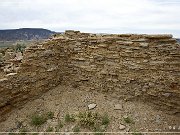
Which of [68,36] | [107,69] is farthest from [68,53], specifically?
[107,69]

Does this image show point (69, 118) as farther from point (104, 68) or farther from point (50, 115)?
point (104, 68)

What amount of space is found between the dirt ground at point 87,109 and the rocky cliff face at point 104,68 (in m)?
0.32

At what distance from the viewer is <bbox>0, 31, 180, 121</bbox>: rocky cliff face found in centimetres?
1345

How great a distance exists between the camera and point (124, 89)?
14445 millimetres

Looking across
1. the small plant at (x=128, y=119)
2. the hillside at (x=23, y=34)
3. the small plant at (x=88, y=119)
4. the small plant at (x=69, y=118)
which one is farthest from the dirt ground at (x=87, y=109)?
the hillside at (x=23, y=34)

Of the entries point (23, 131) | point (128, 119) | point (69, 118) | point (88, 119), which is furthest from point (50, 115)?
point (128, 119)

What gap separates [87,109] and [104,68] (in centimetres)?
212

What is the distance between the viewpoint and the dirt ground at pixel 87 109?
13.2 meters

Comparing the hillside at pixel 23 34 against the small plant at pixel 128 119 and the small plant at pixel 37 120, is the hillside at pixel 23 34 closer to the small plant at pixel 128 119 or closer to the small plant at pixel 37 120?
the small plant at pixel 37 120

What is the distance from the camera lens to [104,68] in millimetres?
14883

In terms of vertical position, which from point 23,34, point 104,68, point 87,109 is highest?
point 104,68

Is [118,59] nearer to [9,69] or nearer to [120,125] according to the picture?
[120,125]

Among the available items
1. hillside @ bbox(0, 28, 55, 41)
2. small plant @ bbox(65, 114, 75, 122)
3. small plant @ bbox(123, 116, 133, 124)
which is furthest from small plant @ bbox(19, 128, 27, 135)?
hillside @ bbox(0, 28, 55, 41)

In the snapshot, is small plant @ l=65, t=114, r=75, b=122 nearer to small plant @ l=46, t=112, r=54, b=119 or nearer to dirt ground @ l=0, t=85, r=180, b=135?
dirt ground @ l=0, t=85, r=180, b=135
